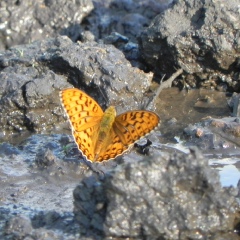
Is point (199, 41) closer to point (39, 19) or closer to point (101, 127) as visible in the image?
point (101, 127)

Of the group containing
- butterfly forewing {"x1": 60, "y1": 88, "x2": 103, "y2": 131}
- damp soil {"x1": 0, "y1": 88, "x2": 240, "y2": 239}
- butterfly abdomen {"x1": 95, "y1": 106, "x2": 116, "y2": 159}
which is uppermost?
butterfly forewing {"x1": 60, "y1": 88, "x2": 103, "y2": 131}

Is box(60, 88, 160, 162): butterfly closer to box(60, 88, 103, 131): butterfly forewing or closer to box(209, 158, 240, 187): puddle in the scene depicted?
box(60, 88, 103, 131): butterfly forewing

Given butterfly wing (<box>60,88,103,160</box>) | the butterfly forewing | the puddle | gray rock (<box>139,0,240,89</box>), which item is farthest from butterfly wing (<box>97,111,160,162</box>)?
gray rock (<box>139,0,240,89</box>)

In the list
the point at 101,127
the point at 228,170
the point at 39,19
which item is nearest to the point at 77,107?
the point at 101,127

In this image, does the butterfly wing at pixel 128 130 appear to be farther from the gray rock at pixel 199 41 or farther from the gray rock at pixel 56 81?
the gray rock at pixel 199 41

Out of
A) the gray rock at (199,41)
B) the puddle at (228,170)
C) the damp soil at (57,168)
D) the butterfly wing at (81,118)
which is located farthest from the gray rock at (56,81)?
the puddle at (228,170)

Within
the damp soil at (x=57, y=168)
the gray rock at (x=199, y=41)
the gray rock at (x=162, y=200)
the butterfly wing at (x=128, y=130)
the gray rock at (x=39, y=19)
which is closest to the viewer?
the gray rock at (x=162, y=200)

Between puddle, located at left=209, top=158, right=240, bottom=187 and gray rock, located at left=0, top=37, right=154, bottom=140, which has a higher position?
gray rock, located at left=0, top=37, right=154, bottom=140
